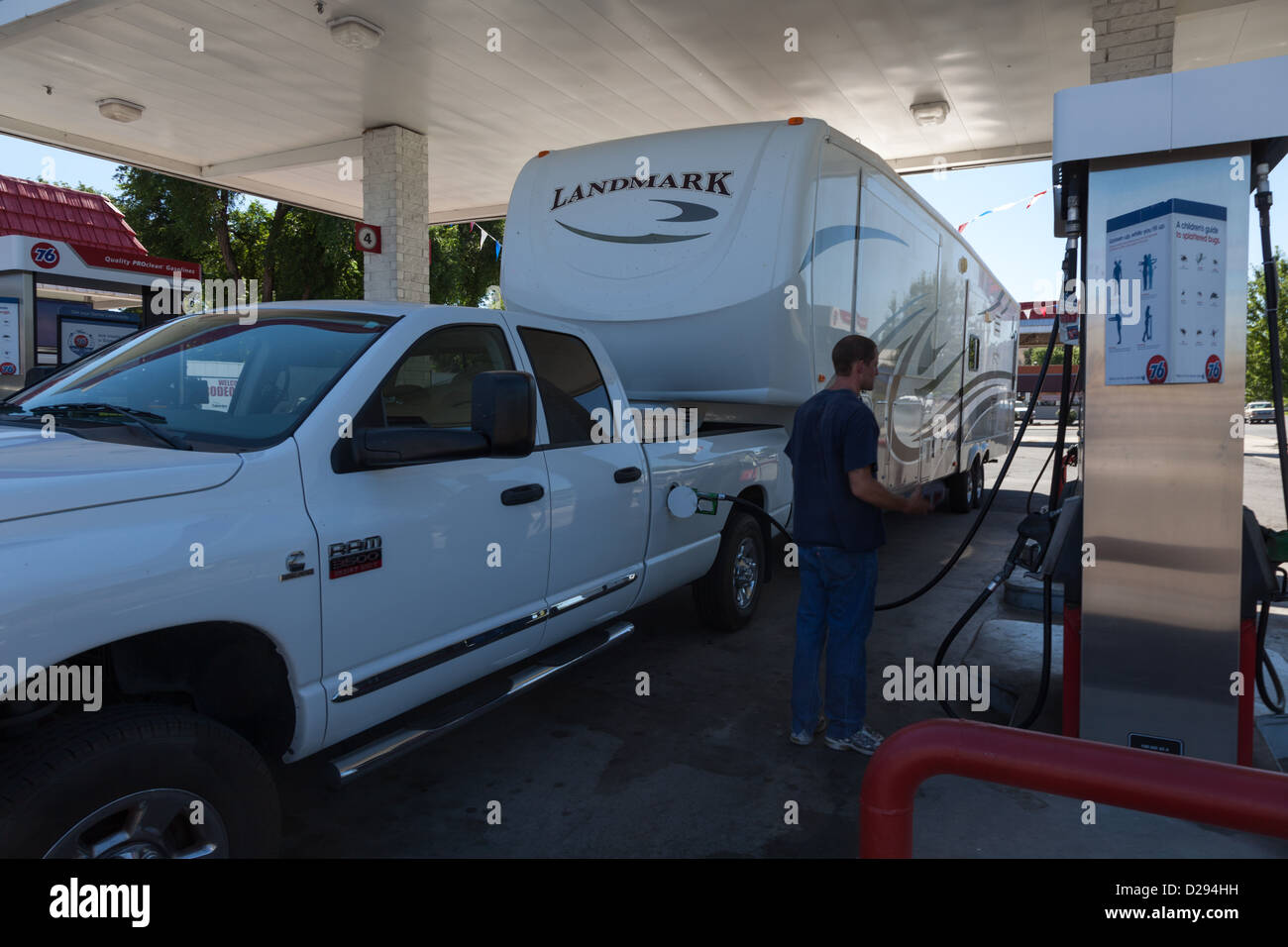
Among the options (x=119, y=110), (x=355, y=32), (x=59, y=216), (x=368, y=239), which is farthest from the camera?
(x=59, y=216)

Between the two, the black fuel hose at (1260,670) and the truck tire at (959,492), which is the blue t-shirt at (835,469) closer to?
the black fuel hose at (1260,670)

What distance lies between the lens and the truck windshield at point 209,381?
2934mm

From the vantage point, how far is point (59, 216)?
1260 cm

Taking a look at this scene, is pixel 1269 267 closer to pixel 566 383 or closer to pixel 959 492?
pixel 566 383

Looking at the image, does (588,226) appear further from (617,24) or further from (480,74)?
(480,74)

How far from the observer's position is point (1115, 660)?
3.76 metres

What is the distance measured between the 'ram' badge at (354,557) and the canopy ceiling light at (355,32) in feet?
24.6

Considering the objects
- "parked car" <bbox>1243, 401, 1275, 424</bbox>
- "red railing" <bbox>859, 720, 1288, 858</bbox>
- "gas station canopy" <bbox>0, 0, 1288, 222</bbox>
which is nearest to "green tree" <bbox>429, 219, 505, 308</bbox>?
"gas station canopy" <bbox>0, 0, 1288, 222</bbox>

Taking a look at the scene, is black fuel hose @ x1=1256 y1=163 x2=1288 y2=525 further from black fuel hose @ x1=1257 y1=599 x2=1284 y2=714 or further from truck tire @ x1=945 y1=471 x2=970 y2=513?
truck tire @ x1=945 y1=471 x2=970 y2=513

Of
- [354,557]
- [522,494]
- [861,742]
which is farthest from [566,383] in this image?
[861,742]

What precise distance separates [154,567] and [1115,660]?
365 cm

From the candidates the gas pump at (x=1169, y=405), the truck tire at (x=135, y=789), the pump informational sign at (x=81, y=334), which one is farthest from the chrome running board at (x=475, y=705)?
the pump informational sign at (x=81, y=334)

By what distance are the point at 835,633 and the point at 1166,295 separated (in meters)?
2.01
